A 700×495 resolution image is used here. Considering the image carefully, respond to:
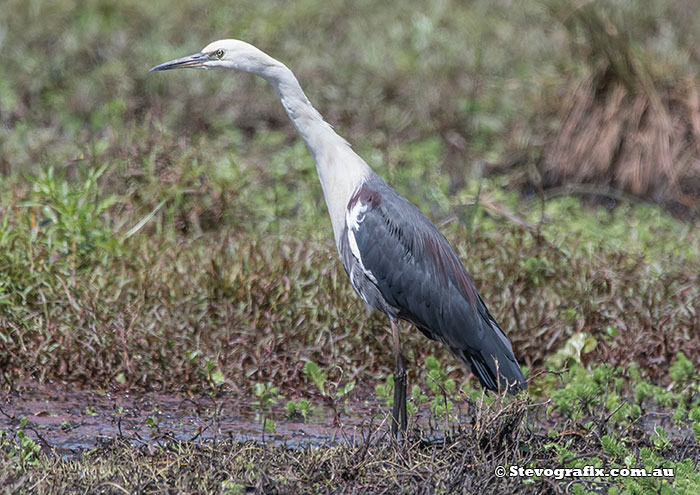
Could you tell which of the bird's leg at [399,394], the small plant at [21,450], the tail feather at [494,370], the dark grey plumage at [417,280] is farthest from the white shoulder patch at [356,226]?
the small plant at [21,450]

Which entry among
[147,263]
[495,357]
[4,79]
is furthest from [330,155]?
[4,79]

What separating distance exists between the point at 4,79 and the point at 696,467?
6650mm

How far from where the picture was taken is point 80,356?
4887 mm

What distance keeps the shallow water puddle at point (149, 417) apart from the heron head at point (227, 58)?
1.46 meters

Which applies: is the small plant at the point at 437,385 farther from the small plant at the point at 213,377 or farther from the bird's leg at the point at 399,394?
the small plant at the point at 213,377

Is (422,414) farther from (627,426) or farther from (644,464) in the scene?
(644,464)

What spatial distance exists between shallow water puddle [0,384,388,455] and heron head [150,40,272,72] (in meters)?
1.46

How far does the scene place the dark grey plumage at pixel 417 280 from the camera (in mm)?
4422

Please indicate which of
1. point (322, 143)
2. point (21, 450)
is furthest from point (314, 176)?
point (21, 450)

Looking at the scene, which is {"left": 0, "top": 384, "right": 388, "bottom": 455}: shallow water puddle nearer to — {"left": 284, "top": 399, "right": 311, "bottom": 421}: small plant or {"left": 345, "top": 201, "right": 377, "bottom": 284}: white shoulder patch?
{"left": 284, "top": 399, "right": 311, "bottom": 421}: small plant

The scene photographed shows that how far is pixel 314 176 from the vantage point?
7.30 metres

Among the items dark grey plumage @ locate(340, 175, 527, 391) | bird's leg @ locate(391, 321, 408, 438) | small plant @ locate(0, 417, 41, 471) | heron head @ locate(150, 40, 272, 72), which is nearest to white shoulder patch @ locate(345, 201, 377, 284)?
dark grey plumage @ locate(340, 175, 527, 391)

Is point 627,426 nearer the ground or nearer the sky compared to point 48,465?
nearer the ground

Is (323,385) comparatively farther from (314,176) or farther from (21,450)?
(314,176)
